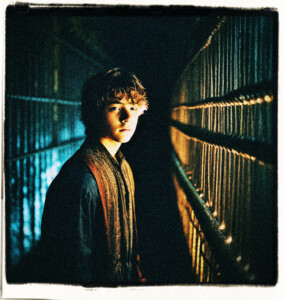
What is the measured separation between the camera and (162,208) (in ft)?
6.04

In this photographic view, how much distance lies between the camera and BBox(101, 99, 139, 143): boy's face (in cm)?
178

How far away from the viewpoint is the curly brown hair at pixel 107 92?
5.82 feet

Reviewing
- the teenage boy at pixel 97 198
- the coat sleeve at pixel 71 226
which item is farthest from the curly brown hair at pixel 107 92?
the coat sleeve at pixel 71 226

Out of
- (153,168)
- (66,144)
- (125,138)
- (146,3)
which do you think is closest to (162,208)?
(153,168)

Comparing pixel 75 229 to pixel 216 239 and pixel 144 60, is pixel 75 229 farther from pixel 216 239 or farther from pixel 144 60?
pixel 144 60

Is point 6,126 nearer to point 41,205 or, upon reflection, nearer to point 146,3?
point 41,205

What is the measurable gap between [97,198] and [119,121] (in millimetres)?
334

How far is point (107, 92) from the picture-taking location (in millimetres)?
1773

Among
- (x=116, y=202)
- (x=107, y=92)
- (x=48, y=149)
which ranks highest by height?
(x=107, y=92)

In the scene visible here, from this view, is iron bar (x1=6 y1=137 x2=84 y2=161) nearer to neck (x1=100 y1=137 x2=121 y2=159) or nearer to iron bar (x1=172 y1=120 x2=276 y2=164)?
neck (x1=100 y1=137 x2=121 y2=159)

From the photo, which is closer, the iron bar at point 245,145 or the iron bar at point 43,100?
the iron bar at point 245,145

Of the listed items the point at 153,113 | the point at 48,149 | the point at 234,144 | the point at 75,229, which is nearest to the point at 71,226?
the point at 75,229

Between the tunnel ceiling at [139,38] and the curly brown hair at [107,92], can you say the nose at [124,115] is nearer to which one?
the curly brown hair at [107,92]
